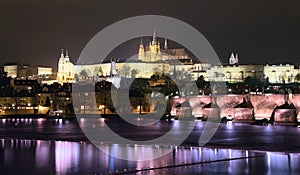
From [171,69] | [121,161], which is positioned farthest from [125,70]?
[121,161]

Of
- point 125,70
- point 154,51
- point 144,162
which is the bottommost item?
point 144,162

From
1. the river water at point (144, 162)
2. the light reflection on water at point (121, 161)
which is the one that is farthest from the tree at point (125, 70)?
the light reflection on water at point (121, 161)

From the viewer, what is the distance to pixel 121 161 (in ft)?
50.8

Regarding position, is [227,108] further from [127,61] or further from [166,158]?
[127,61]

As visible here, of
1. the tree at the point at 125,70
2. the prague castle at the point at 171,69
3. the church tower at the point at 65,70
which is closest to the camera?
the prague castle at the point at 171,69

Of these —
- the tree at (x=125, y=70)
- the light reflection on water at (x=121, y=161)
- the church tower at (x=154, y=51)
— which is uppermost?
the church tower at (x=154, y=51)

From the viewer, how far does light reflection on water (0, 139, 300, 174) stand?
13977mm

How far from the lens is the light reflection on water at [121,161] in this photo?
1398 cm

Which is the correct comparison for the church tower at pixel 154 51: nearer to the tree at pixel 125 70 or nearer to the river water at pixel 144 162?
the tree at pixel 125 70

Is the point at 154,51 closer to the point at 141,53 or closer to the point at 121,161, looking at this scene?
the point at 141,53

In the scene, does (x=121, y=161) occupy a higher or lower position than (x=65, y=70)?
lower

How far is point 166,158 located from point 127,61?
7856 cm

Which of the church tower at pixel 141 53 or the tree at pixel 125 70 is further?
the church tower at pixel 141 53

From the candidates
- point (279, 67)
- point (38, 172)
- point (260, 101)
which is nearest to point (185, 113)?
point (260, 101)
